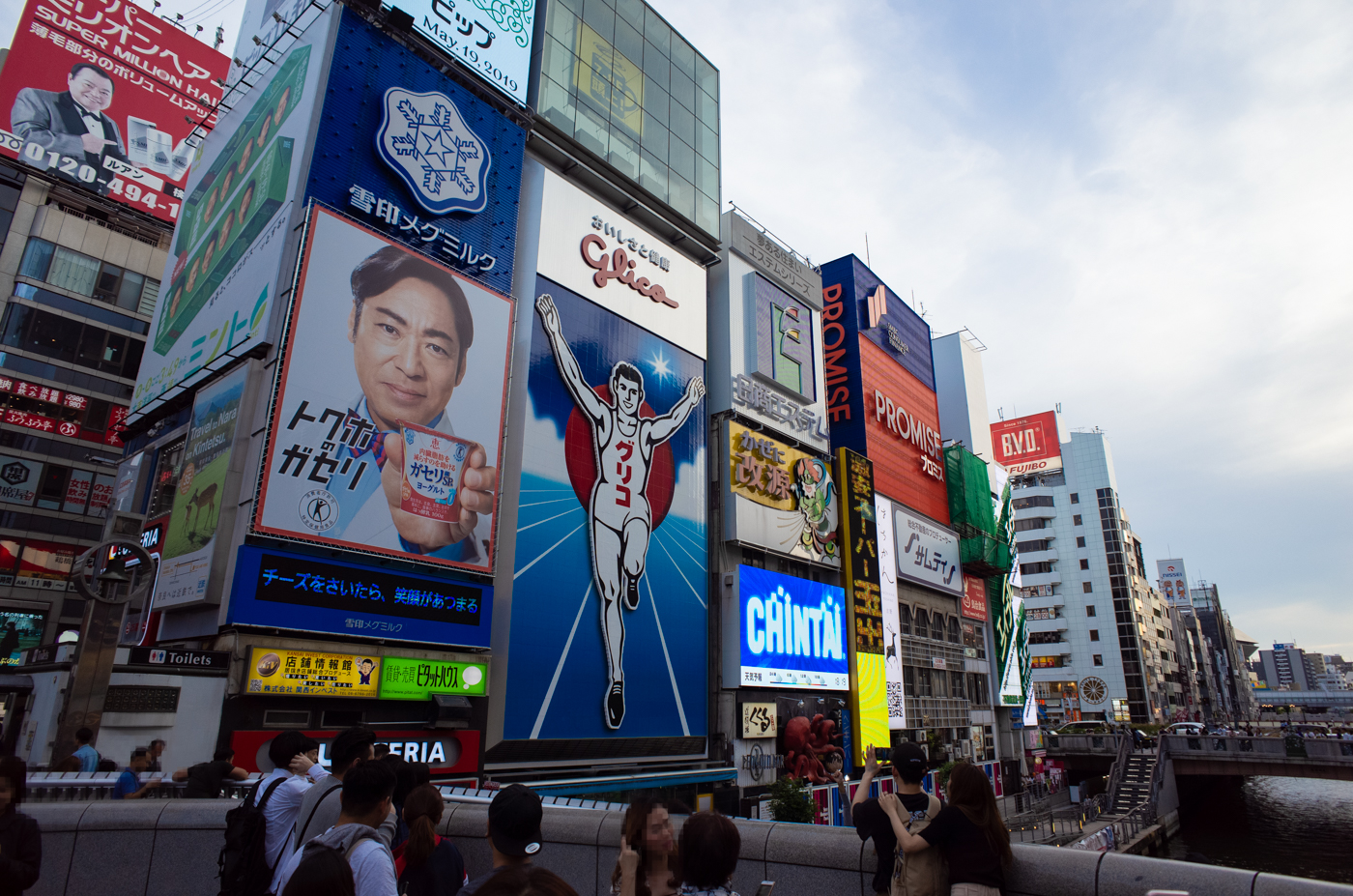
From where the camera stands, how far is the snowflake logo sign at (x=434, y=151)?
76.0ft

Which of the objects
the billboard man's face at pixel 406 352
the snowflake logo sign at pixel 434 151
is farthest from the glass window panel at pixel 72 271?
the billboard man's face at pixel 406 352

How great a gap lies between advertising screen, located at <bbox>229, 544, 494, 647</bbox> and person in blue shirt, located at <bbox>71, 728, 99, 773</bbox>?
18.6 ft

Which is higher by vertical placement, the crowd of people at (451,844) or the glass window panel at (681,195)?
the glass window panel at (681,195)

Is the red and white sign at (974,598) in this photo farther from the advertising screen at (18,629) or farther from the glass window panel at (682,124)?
the advertising screen at (18,629)

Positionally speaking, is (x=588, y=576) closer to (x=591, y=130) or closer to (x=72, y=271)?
(x=591, y=130)

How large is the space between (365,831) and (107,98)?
50388mm

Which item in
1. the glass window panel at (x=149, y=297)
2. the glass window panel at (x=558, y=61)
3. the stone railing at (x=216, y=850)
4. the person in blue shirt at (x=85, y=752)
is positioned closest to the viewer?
the stone railing at (x=216, y=850)

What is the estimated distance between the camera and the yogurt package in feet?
68.3

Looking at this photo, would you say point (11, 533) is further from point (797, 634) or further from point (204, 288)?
point (797, 634)

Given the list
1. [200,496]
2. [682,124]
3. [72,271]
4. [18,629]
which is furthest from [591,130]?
[18,629]

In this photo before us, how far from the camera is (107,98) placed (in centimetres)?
4038

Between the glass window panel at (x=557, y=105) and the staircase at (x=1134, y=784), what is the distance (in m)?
42.9


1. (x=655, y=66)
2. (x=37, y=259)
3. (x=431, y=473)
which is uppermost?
(x=655, y=66)

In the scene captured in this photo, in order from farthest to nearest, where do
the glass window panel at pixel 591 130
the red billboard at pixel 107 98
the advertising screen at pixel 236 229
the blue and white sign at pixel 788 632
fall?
the red billboard at pixel 107 98, the blue and white sign at pixel 788 632, the glass window panel at pixel 591 130, the advertising screen at pixel 236 229
